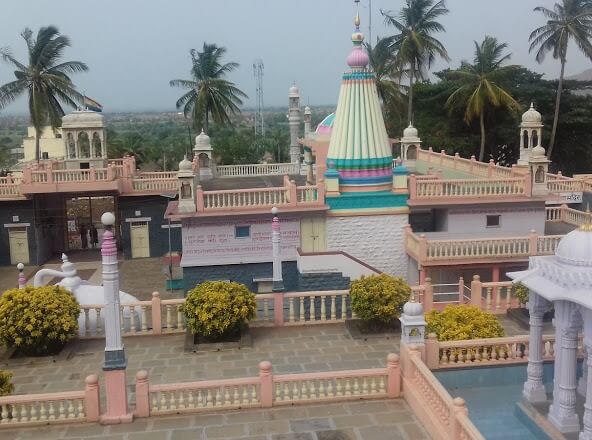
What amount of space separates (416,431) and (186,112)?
115 ft

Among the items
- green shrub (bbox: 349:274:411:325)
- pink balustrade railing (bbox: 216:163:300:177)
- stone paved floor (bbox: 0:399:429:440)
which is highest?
pink balustrade railing (bbox: 216:163:300:177)

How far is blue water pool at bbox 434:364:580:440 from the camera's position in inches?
409

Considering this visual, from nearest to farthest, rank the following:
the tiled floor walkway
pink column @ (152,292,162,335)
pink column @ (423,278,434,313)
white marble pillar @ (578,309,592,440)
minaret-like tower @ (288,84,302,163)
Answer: white marble pillar @ (578,309,592,440), the tiled floor walkway, pink column @ (152,292,162,335), pink column @ (423,278,434,313), minaret-like tower @ (288,84,302,163)

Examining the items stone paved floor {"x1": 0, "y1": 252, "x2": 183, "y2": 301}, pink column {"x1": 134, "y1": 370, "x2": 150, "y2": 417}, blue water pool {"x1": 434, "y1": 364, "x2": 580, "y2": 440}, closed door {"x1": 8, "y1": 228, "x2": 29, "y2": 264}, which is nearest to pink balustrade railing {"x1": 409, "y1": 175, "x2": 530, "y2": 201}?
stone paved floor {"x1": 0, "y1": 252, "x2": 183, "y2": 301}

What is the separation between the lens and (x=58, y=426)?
10930 mm

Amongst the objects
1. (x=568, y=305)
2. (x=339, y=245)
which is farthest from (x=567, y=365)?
(x=339, y=245)

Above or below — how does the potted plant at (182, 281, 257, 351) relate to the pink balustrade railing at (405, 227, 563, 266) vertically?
below

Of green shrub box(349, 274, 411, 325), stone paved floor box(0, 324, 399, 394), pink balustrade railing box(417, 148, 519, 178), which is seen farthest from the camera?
pink balustrade railing box(417, 148, 519, 178)

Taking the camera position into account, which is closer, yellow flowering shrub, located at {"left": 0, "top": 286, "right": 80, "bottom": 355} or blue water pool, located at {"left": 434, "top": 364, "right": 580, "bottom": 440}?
blue water pool, located at {"left": 434, "top": 364, "right": 580, "bottom": 440}

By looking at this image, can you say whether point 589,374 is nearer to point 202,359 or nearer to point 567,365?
point 567,365

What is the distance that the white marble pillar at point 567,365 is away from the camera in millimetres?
9984

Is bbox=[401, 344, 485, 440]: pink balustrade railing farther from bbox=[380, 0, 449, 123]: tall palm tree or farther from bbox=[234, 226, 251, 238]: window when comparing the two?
bbox=[380, 0, 449, 123]: tall palm tree

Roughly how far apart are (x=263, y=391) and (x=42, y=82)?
28703 millimetres

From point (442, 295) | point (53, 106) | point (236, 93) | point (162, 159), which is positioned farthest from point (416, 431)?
point (162, 159)
